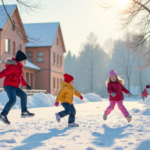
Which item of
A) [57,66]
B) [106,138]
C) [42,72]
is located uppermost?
[57,66]

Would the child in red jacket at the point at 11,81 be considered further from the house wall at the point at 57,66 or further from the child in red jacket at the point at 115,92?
the house wall at the point at 57,66

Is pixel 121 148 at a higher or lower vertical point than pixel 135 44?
lower

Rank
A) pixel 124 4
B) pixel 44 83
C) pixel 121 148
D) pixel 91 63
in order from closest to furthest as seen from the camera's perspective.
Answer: pixel 121 148
pixel 124 4
pixel 44 83
pixel 91 63

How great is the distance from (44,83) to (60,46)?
706cm

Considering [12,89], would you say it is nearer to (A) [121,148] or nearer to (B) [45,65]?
(A) [121,148]

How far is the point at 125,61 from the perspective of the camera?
51.1 metres

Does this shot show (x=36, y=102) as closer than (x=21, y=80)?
No

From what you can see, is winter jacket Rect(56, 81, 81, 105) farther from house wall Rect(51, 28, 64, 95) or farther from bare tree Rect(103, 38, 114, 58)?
bare tree Rect(103, 38, 114, 58)

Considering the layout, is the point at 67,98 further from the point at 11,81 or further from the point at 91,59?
the point at 91,59

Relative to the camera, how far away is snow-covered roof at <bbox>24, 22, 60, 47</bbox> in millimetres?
31062

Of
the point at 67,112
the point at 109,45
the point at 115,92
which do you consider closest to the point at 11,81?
the point at 67,112

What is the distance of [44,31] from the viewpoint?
33.0 meters

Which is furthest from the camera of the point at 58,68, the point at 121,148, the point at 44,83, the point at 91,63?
the point at 91,63

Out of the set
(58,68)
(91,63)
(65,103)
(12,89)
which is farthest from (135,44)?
(91,63)
